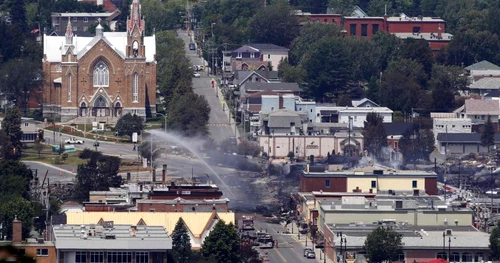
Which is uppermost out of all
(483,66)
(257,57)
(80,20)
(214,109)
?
(80,20)

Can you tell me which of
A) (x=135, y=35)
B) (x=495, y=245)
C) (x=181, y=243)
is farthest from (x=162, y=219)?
(x=135, y=35)

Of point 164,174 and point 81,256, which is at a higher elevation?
point 164,174

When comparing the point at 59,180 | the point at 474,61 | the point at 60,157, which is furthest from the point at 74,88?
the point at 474,61

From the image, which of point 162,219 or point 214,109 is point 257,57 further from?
point 162,219

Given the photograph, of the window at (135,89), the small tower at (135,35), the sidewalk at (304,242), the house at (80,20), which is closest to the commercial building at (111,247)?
the sidewalk at (304,242)

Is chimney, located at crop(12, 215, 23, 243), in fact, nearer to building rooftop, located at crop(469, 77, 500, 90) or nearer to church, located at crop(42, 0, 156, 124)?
church, located at crop(42, 0, 156, 124)

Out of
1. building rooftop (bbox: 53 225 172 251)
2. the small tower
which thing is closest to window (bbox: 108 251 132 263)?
building rooftop (bbox: 53 225 172 251)

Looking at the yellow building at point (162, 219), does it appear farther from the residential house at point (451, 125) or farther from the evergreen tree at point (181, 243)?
the residential house at point (451, 125)
